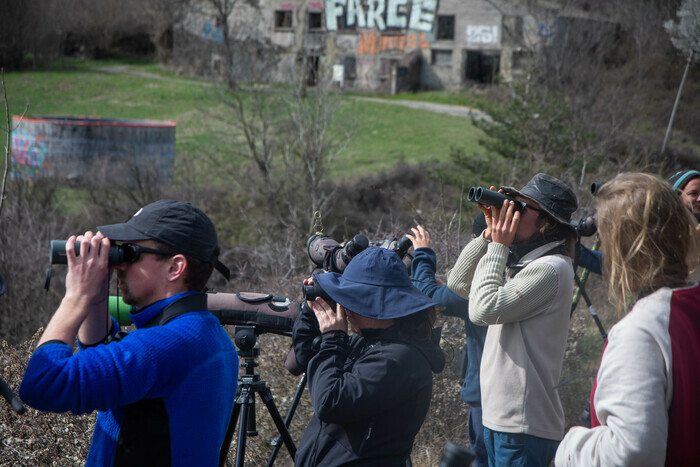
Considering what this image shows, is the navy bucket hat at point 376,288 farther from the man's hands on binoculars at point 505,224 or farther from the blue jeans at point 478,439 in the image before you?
the blue jeans at point 478,439

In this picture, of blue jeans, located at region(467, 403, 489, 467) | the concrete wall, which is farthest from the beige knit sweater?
the concrete wall

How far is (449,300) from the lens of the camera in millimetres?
3156

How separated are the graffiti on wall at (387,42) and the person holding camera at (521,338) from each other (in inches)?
1369

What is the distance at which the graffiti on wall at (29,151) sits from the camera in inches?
655

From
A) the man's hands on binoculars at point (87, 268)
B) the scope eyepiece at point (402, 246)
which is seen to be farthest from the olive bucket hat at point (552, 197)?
the man's hands on binoculars at point (87, 268)

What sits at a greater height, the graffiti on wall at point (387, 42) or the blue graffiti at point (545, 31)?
the graffiti on wall at point (387, 42)

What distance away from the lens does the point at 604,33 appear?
19016mm

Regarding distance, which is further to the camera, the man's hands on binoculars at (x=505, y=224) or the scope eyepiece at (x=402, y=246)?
the scope eyepiece at (x=402, y=246)

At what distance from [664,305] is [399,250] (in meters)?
1.54

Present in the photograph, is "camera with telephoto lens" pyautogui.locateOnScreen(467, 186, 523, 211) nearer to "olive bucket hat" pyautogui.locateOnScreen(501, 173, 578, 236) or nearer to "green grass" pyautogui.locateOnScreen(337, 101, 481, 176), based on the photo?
"olive bucket hat" pyautogui.locateOnScreen(501, 173, 578, 236)

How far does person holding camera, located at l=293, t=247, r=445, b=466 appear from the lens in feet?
7.15

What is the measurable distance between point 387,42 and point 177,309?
3617 centimetres

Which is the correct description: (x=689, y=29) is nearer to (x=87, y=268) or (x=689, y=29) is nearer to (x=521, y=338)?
(x=521, y=338)

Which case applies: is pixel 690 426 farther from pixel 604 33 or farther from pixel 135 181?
pixel 604 33
